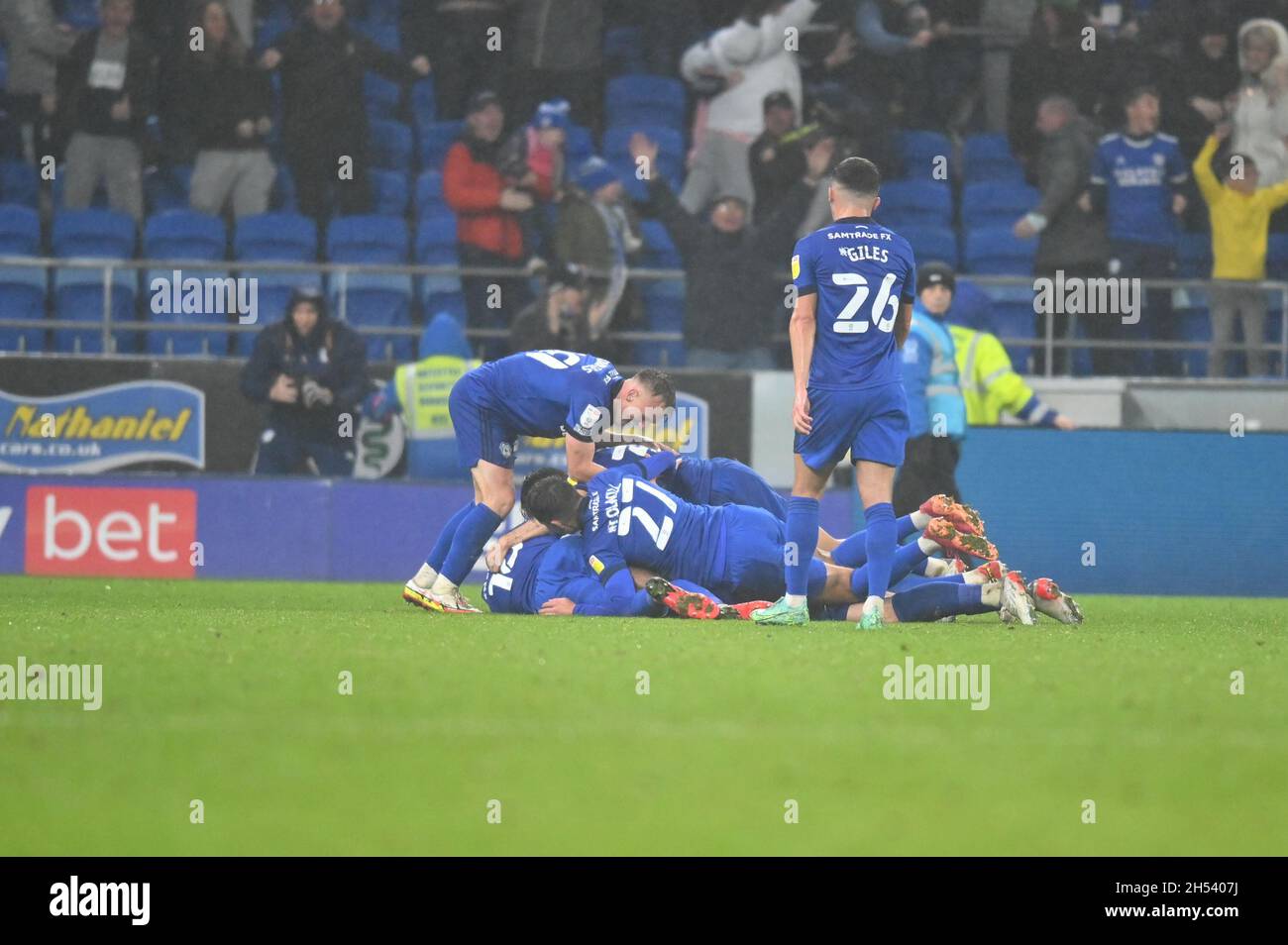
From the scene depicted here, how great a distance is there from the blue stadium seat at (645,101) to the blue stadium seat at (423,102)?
1688 millimetres

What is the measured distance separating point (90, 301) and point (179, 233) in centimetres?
98

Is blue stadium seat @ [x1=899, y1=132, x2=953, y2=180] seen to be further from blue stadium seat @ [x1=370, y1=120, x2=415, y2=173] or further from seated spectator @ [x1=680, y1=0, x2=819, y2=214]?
blue stadium seat @ [x1=370, y1=120, x2=415, y2=173]

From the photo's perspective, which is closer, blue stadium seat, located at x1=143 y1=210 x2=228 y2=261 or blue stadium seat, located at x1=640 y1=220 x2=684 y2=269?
blue stadium seat, located at x1=143 y1=210 x2=228 y2=261

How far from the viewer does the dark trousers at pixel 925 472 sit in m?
12.7

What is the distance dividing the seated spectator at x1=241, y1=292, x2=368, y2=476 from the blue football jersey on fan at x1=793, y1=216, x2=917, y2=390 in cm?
647

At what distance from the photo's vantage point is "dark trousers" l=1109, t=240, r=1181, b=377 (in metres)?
16.4

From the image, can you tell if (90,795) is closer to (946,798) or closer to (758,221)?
(946,798)

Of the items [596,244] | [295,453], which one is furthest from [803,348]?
[596,244]

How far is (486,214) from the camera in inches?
640

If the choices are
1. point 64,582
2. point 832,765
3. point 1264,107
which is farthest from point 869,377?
point 1264,107

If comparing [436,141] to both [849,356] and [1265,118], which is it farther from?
[849,356]

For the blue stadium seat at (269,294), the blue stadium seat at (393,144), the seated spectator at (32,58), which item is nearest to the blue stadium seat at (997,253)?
the blue stadium seat at (393,144)

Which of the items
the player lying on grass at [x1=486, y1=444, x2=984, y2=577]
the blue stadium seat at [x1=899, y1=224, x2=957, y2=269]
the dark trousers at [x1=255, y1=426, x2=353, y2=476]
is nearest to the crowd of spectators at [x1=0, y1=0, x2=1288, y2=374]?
the blue stadium seat at [x1=899, y1=224, x2=957, y2=269]

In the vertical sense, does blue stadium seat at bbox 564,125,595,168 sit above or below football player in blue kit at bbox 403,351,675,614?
above
